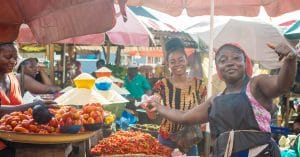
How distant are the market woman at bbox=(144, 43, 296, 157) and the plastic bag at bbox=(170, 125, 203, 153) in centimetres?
76

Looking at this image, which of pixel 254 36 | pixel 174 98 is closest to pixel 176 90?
pixel 174 98

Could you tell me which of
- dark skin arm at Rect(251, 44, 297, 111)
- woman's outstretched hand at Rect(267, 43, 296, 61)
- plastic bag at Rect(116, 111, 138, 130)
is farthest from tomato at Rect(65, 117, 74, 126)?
plastic bag at Rect(116, 111, 138, 130)

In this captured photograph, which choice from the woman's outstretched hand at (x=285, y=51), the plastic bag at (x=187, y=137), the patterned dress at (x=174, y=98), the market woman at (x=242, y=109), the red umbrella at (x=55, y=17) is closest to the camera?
the red umbrella at (x=55, y=17)

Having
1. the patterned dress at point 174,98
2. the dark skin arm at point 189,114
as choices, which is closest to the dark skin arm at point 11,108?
the dark skin arm at point 189,114

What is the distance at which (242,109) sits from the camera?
282cm

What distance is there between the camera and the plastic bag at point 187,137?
149 inches

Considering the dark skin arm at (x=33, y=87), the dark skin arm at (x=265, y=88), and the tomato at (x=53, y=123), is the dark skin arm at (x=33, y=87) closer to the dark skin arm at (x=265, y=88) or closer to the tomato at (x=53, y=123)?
the tomato at (x=53, y=123)

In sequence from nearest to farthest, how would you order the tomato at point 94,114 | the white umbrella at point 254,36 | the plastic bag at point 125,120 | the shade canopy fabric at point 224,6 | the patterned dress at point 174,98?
the tomato at point 94,114 → the patterned dress at point 174,98 → the shade canopy fabric at point 224,6 → the plastic bag at point 125,120 → the white umbrella at point 254,36

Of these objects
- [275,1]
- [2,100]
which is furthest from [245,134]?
[275,1]

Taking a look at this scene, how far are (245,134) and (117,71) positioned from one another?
8.78 m

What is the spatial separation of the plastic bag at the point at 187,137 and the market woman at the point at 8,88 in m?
1.34

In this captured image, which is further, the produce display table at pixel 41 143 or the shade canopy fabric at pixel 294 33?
the shade canopy fabric at pixel 294 33

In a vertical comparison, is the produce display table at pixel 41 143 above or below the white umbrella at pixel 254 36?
below

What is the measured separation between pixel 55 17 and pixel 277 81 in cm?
158
